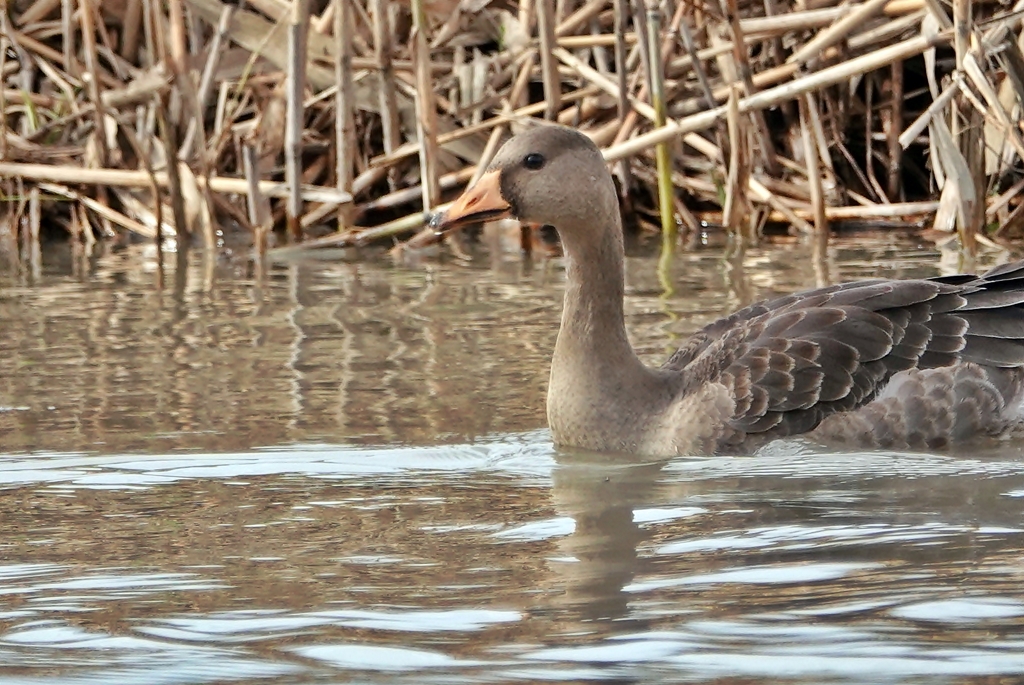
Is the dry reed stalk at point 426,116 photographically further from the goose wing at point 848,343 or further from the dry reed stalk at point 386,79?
the goose wing at point 848,343

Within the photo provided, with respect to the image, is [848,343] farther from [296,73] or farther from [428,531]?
[296,73]

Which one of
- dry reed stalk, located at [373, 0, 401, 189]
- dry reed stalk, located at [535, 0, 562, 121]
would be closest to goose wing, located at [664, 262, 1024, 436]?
dry reed stalk, located at [535, 0, 562, 121]

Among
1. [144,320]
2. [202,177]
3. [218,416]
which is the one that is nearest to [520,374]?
[218,416]

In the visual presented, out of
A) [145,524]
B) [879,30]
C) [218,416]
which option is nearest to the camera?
[145,524]

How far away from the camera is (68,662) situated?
12.3 ft

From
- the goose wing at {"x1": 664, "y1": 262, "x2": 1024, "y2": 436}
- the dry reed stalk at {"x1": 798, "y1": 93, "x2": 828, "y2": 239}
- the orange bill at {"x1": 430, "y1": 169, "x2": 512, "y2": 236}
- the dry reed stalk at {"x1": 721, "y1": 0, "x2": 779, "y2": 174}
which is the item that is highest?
the dry reed stalk at {"x1": 721, "y1": 0, "x2": 779, "y2": 174}

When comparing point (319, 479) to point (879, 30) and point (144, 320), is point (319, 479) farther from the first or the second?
point (879, 30)

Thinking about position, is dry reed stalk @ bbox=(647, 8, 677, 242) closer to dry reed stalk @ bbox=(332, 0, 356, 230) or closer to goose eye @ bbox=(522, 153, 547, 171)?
dry reed stalk @ bbox=(332, 0, 356, 230)

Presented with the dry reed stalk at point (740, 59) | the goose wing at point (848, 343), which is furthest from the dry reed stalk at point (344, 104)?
the goose wing at point (848, 343)

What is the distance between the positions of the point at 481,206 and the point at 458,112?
611cm

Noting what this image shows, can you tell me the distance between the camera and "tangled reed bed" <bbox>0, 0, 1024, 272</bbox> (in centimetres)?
1102

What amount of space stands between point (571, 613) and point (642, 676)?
506mm

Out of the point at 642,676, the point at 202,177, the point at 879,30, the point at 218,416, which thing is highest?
the point at 879,30

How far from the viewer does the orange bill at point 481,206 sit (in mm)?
6195
